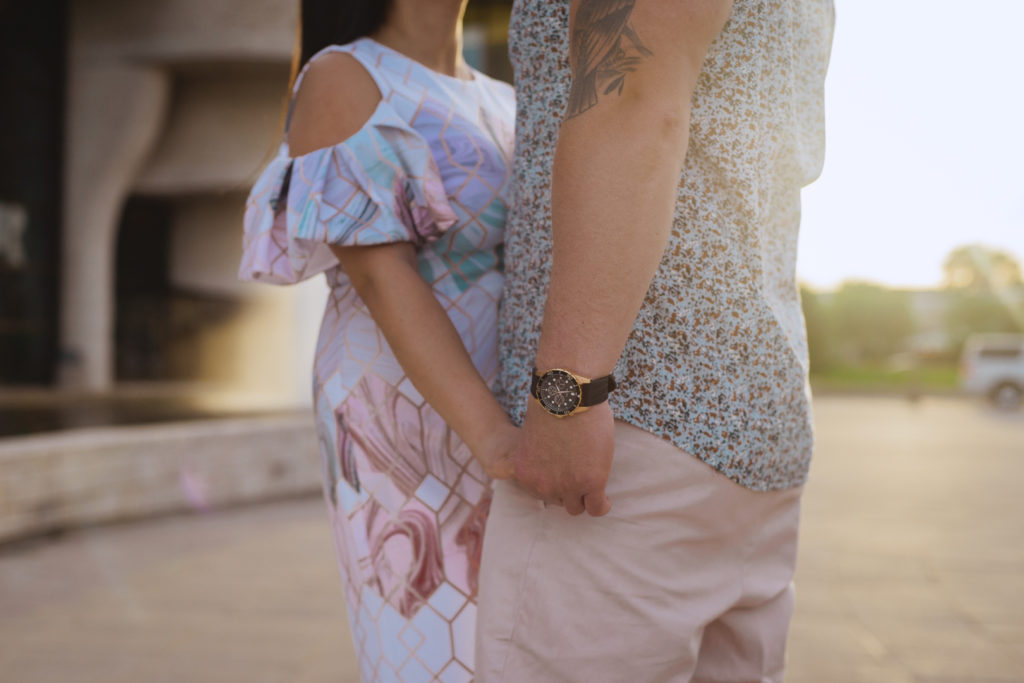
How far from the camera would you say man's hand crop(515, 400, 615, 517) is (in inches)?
34.6

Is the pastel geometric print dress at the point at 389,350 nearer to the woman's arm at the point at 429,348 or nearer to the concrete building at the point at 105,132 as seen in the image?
the woman's arm at the point at 429,348

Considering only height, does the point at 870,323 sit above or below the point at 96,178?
below

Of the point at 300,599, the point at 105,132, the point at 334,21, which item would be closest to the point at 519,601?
the point at 334,21

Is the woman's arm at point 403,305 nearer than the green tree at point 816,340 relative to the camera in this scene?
Yes

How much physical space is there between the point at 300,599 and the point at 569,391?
11.3ft

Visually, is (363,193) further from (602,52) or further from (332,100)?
(602,52)

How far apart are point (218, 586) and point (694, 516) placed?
12.2 feet

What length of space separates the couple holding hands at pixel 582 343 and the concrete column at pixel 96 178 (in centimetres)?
1534

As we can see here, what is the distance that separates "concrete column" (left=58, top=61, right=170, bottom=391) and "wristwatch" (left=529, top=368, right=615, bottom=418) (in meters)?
15.8

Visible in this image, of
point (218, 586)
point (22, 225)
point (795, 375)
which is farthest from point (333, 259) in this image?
point (22, 225)

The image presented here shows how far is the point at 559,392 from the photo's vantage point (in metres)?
0.87

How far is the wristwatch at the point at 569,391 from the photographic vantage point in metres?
0.86

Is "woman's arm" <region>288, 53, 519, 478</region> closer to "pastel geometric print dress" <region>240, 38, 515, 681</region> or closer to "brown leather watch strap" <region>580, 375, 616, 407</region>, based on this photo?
"pastel geometric print dress" <region>240, 38, 515, 681</region>

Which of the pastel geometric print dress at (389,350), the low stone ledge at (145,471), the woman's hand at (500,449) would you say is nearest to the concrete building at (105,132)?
the low stone ledge at (145,471)
